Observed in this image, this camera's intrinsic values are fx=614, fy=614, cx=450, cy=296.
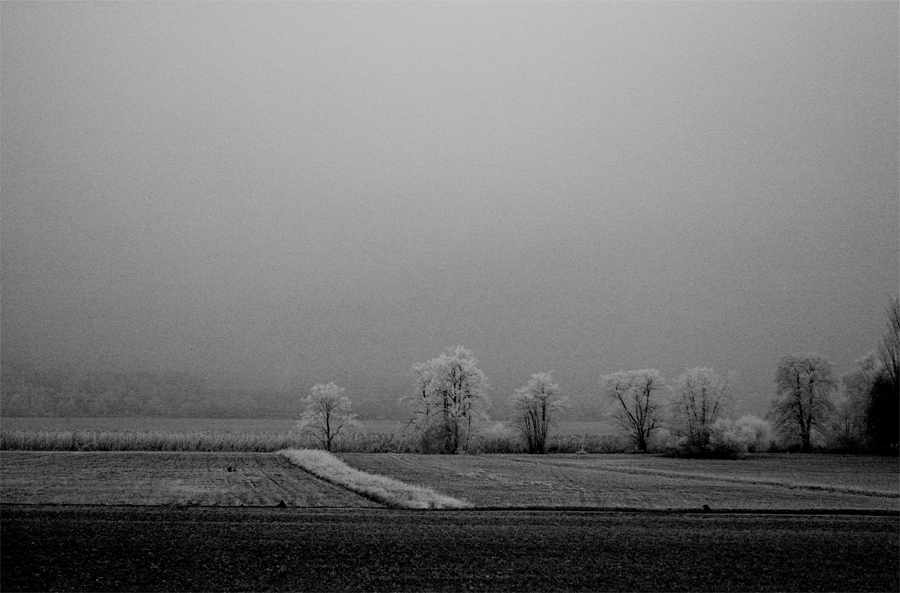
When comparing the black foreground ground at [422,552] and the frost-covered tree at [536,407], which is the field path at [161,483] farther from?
the frost-covered tree at [536,407]

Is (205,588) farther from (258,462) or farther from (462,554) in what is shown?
(258,462)

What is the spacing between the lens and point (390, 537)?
15.9 m

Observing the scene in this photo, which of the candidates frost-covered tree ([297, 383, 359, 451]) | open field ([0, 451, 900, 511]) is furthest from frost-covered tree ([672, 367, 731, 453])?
frost-covered tree ([297, 383, 359, 451])

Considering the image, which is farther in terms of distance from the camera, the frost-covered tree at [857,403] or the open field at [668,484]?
the frost-covered tree at [857,403]

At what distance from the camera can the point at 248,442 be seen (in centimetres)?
5938

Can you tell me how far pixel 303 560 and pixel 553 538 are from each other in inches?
260

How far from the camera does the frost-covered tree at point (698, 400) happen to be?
63375 mm

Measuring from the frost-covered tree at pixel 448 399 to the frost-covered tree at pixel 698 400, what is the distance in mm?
20479

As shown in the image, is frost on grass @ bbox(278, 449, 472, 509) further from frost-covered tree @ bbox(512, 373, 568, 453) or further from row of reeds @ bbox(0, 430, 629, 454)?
frost-covered tree @ bbox(512, 373, 568, 453)

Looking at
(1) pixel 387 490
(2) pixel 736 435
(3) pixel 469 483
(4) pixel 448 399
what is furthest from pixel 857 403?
(1) pixel 387 490

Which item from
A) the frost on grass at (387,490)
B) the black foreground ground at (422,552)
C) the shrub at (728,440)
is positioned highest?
the black foreground ground at (422,552)

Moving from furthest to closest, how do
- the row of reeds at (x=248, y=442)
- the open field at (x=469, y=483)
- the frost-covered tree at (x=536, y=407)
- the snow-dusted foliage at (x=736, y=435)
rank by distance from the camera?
the frost-covered tree at (x=536, y=407) → the snow-dusted foliage at (x=736, y=435) → the row of reeds at (x=248, y=442) → the open field at (x=469, y=483)

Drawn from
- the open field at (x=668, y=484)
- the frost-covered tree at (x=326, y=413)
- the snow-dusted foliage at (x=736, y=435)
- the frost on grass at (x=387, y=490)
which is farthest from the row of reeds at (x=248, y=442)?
the frost on grass at (x=387, y=490)

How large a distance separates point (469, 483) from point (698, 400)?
4200 cm
